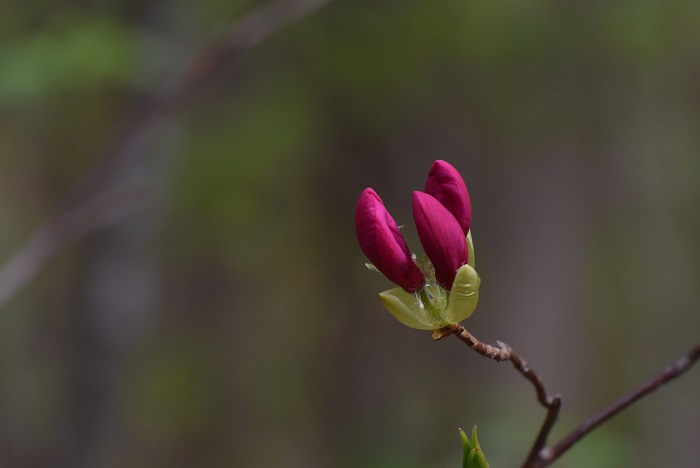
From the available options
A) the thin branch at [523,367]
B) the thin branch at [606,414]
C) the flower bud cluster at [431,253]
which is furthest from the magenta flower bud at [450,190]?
the thin branch at [606,414]

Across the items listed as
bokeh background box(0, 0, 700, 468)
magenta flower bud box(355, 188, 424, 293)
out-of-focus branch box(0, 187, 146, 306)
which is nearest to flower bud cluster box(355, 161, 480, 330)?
magenta flower bud box(355, 188, 424, 293)

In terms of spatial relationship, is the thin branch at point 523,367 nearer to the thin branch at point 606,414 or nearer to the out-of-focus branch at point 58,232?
the thin branch at point 606,414

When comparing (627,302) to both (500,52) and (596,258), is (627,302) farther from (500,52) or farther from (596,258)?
(500,52)

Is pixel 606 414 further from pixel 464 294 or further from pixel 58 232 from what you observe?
pixel 58 232

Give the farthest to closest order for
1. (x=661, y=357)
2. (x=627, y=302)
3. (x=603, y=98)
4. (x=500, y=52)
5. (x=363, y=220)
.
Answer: (x=627, y=302) < (x=661, y=357) < (x=603, y=98) < (x=500, y=52) < (x=363, y=220)

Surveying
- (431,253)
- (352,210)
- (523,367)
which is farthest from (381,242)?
(352,210)

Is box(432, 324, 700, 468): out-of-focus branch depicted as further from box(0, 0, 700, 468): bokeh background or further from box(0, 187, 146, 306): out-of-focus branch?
box(0, 0, 700, 468): bokeh background

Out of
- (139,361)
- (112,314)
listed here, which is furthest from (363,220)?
(139,361)
